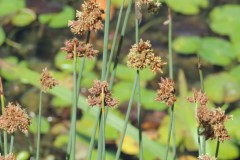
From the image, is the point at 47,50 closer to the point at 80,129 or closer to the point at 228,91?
the point at 80,129

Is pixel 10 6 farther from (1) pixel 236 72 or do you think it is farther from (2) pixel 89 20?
(2) pixel 89 20

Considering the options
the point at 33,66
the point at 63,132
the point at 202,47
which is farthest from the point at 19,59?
the point at 202,47

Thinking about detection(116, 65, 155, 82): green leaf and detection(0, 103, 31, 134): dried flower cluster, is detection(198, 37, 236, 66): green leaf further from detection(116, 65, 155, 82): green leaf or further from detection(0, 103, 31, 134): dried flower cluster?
detection(0, 103, 31, 134): dried flower cluster

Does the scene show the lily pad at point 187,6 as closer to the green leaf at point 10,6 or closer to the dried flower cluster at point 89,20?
the green leaf at point 10,6

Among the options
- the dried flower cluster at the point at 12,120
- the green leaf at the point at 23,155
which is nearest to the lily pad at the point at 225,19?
the green leaf at the point at 23,155

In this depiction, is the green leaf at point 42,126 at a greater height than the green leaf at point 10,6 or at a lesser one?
lesser

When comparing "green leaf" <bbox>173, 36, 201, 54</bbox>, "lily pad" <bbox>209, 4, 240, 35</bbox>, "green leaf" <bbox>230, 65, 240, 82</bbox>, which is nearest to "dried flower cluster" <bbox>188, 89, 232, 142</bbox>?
"green leaf" <bbox>230, 65, 240, 82</bbox>
